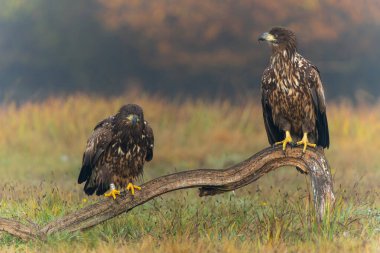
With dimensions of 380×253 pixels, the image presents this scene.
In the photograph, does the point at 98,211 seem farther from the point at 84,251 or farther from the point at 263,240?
the point at 263,240

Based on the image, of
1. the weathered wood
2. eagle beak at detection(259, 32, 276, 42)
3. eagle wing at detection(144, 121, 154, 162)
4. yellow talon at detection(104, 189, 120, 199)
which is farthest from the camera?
eagle wing at detection(144, 121, 154, 162)

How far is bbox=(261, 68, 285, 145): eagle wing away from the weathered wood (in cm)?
29

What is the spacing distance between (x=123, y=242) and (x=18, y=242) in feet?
3.85

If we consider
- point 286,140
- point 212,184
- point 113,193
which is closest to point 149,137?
point 113,193

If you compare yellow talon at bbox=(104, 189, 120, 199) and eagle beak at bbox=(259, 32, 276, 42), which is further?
yellow talon at bbox=(104, 189, 120, 199)

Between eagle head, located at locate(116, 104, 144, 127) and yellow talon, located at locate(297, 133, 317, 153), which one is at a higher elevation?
eagle head, located at locate(116, 104, 144, 127)

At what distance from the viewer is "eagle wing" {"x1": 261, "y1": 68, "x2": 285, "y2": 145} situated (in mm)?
7925

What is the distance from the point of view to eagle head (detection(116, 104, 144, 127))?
7.91 metres

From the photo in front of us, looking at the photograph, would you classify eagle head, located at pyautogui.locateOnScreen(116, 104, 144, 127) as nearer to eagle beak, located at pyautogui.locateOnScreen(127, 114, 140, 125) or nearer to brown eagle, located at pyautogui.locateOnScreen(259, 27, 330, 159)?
eagle beak, located at pyautogui.locateOnScreen(127, 114, 140, 125)

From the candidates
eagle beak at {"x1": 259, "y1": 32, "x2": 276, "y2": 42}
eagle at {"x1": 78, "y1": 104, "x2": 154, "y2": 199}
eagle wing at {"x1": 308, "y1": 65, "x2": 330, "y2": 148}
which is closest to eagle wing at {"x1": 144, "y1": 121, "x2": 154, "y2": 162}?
eagle at {"x1": 78, "y1": 104, "x2": 154, "y2": 199}

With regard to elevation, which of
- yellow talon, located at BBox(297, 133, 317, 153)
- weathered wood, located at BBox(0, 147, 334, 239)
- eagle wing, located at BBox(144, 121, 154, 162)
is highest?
eagle wing, located at BBox(144, 121, 154, 162)

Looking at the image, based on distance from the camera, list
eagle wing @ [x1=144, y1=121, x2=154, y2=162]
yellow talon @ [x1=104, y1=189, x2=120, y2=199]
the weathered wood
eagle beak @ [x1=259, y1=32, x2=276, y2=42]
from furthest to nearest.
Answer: eagle wing @ [x1=144, y1=121, x2=154, y2=162] < yellow talon @ [x1=104, y1=189, x2=120, y2=199] < eagle beak @ [x1=259, y1=32, x2=276, y2=42] < the weathered wood

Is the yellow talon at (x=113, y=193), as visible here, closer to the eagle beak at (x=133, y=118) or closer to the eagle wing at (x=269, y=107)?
the eagle beak at (x=133, y=118)

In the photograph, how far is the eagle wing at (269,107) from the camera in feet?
26.0
